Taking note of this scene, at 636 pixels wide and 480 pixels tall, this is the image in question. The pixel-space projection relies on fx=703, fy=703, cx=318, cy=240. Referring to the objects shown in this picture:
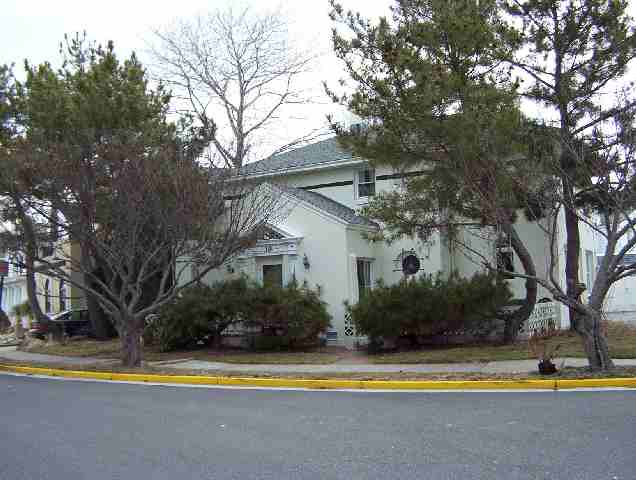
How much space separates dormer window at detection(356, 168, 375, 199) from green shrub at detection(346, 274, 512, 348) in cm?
575

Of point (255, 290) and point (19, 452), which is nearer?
point (19, 452)

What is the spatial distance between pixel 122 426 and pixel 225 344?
459 inches

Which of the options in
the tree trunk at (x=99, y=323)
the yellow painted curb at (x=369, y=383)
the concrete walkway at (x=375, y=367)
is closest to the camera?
the yellow painted curb at (x=369, y=383)

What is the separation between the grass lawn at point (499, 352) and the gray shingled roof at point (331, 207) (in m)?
4.83

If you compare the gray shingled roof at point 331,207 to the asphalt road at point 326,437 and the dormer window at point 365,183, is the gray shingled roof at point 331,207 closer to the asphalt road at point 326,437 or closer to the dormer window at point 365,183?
the dormer window at point 365,183

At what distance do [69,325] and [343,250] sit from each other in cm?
1348

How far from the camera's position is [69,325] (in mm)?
27688

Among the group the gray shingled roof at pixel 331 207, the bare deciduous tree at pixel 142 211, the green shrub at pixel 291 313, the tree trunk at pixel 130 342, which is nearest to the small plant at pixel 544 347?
the green shrub at pixel 291 313

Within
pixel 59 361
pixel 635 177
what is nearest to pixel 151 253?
pixel 59 361

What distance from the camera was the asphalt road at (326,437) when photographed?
6418 mm

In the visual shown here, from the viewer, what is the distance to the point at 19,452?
7582mm

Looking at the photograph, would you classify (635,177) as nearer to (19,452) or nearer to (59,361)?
(19,452)

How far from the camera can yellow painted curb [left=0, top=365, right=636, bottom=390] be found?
35.7ft

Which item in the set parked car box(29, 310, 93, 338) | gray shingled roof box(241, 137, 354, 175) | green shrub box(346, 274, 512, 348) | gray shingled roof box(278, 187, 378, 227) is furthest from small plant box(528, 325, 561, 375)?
parked car box(29, 310, 93, 338)
